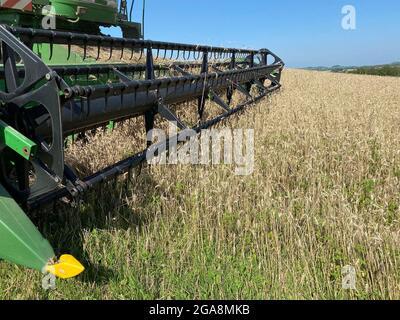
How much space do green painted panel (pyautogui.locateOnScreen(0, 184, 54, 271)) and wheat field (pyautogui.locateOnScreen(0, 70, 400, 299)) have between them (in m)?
0.24

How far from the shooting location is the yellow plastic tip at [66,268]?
1602 mm

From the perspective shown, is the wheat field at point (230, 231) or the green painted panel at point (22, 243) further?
the wheat field at point (230, 231)

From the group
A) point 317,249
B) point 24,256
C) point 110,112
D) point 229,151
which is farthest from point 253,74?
point 24,256

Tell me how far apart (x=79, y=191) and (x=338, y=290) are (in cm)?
126

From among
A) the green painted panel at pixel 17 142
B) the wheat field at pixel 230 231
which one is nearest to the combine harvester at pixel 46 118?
the green painted panel at pixel 17 142

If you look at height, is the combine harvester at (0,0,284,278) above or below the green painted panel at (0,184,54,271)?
above

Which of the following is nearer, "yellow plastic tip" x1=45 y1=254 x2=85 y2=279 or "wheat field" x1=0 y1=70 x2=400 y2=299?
"yellow plastic tip" x1=45 y1=254 x2=85 y2=279

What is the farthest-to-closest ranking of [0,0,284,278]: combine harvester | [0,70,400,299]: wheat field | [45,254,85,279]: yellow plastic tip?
[0,70,400,299]: wheat field → [0,0,284,278]: combine harvester → [45,254,85,279]: yellow plastic tip

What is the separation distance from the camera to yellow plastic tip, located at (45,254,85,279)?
1.60 metres

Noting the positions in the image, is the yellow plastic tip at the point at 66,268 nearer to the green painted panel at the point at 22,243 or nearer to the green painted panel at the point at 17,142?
the green painted panel at the point at 22,243

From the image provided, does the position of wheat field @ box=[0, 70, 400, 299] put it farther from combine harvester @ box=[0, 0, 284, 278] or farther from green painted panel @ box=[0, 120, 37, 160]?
green painted panel @ box=[0, 120, 37, 160]

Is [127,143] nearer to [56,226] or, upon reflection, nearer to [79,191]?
[56,226]

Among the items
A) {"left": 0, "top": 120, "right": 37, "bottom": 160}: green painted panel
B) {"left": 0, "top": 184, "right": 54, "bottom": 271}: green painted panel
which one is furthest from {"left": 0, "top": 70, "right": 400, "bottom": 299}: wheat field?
{"left": 0, "top": 120, "right": 37, "bottom": 160}: green painted panel

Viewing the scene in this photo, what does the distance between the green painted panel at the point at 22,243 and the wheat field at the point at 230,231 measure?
0.24 metres
